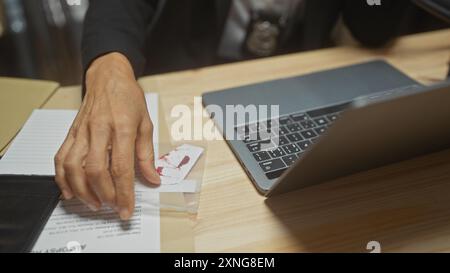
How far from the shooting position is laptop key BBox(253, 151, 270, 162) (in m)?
0.62

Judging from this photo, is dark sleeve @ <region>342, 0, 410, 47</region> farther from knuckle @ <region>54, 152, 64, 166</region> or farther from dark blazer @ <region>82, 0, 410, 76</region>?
knuckle @ <region>54, 152, 64, 166</region>

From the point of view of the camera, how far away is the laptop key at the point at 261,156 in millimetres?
617

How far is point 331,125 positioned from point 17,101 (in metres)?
0.54

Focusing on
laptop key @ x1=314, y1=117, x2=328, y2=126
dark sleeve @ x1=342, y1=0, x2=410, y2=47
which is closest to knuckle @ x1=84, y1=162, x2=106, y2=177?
laptop key @ x1=314, y1=117, x2=328, y2=126

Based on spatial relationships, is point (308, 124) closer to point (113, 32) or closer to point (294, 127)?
point (294, 127)

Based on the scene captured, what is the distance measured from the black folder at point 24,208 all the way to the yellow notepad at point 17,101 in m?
0.09

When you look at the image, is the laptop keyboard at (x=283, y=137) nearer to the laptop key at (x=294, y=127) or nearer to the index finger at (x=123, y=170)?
the laptop key at (x=294, y=127)

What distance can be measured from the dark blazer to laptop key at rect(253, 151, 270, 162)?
299 millimetres

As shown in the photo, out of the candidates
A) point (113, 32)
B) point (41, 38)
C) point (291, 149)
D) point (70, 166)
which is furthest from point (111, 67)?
point (41, 38)

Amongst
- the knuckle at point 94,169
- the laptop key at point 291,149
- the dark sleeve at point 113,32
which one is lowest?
the laptop key at point 291,149

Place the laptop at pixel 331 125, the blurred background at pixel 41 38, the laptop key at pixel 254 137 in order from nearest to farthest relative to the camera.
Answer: the laptop at pixel 331 125
the laptop key at pixel 254 137
the blurred background at pixel 41 38

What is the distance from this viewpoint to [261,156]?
2.04 ft

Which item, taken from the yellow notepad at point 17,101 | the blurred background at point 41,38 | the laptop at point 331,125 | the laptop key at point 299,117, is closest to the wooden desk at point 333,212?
the laptop at point 331,125

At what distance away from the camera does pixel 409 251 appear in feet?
1.71
